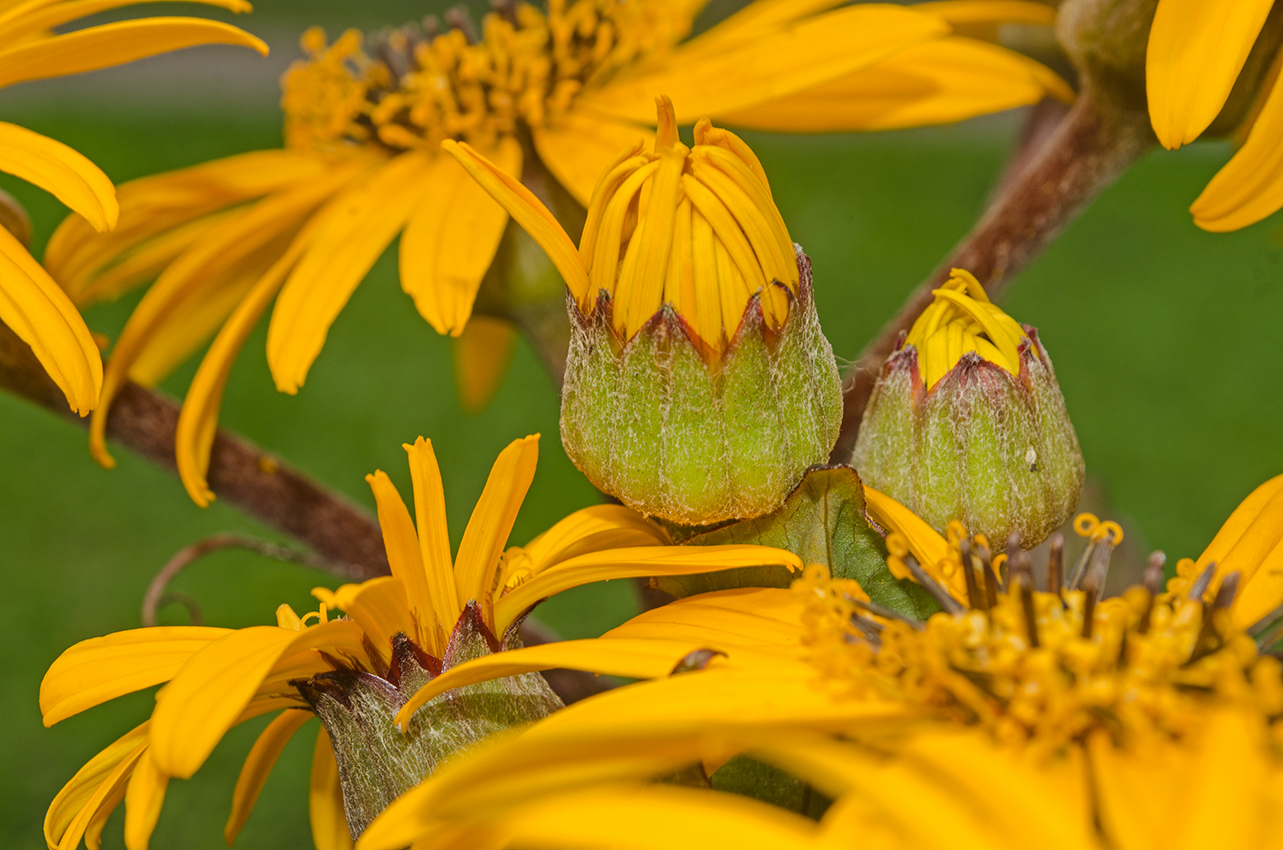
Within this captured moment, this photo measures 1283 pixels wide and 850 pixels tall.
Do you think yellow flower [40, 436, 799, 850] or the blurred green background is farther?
the blurred green background

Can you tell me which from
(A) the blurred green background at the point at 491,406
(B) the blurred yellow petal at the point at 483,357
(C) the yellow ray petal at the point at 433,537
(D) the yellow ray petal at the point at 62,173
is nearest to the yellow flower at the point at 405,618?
(C) the yellow ray petal at the point at 433,537

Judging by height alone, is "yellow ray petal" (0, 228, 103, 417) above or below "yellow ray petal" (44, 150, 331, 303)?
A: below

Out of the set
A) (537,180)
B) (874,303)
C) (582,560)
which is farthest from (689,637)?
(874,303)

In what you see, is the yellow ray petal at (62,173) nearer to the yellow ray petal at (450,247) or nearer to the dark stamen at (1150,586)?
the yellow ray petal at (450,247)

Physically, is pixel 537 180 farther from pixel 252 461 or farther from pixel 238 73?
pixel 238 73

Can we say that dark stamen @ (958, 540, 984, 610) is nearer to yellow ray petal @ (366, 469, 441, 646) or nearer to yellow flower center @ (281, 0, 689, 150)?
yellow ray petal @ (366, 469, 441, 646)

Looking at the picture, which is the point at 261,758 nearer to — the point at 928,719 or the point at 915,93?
the point at 928,719

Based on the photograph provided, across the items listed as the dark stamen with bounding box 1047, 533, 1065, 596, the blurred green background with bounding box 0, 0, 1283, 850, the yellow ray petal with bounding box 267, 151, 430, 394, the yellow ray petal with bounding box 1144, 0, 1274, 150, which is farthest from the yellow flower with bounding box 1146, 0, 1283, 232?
the blurred green background with bounding box 0, 0, 1283, 850

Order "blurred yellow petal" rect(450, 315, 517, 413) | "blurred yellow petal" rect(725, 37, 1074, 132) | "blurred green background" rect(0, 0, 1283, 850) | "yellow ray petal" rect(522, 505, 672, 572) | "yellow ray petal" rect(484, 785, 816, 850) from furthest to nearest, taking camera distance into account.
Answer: "blurred green background" rect(0, 0, 1283, 850)
"blurred yellow petal" rect(450, 315, 517, 413)
"blurred yellow petal" rect(725, 37, 1074, 132)
"yellow ray petal" rect(522, 505, 672, 572)
"yellow ray petal" rect(484, 785, 816, 850)
